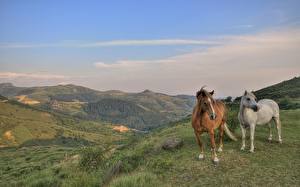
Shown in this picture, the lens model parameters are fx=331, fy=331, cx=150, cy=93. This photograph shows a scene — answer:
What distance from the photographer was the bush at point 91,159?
2326cm

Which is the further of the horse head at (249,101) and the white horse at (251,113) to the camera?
the white horse at (251,113)

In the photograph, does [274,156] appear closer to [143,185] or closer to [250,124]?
[250,124]

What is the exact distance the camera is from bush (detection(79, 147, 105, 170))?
23.3 m

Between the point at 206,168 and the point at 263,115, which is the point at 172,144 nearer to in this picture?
the point at 206,168

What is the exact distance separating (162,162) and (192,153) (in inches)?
84.3

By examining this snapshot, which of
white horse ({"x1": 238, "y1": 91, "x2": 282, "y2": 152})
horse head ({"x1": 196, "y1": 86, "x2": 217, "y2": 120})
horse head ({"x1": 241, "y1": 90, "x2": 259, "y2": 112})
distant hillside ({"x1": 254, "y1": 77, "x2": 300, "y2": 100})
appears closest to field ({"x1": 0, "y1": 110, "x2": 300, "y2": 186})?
white horse ({"x1": 238, "y1": 91, "x2": 282, "y2": 152})

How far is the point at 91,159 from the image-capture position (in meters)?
23.7

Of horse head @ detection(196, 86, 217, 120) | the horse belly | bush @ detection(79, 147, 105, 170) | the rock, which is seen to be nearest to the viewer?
horse head @ detection(196, 86, 217, 120)

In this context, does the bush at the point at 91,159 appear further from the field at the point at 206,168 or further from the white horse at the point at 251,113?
the white horse at the point at 251,113

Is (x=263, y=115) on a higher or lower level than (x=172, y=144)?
higher

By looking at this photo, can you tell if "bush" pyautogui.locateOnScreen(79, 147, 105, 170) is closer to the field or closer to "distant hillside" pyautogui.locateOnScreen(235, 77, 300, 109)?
the field

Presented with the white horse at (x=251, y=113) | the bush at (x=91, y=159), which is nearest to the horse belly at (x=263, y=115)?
the white horse at (x=251, y=113)

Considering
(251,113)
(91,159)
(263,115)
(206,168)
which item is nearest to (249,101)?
(251,113)

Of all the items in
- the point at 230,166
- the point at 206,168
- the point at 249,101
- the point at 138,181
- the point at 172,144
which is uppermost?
the point at 249,101
